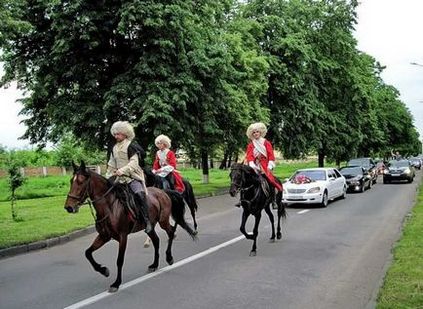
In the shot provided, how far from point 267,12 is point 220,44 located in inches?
589

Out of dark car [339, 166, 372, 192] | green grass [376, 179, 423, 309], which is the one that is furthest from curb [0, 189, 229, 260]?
dark car [339, 166, 372, 192]

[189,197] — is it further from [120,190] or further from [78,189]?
[78,189]

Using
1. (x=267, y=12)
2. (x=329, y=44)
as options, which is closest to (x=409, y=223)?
→ (x=267, y=12)

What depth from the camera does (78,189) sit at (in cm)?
747

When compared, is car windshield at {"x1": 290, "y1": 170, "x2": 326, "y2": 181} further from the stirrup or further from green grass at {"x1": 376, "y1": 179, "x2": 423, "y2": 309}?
the stirrup

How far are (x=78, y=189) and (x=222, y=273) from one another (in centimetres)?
293

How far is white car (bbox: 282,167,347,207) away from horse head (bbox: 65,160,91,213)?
14.4 metres

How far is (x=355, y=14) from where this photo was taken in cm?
4872

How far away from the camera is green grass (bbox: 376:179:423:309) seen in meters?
6.45

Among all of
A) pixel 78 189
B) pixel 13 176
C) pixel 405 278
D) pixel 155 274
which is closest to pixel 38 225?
pixel 13 176

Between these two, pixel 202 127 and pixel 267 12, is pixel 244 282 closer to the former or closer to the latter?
pixel 202 127

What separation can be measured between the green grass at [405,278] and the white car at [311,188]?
8.99 m

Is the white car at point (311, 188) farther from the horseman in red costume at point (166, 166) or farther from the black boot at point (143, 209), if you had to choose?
the black boot at point (143, 209)

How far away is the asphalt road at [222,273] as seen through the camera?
712 centimetres
